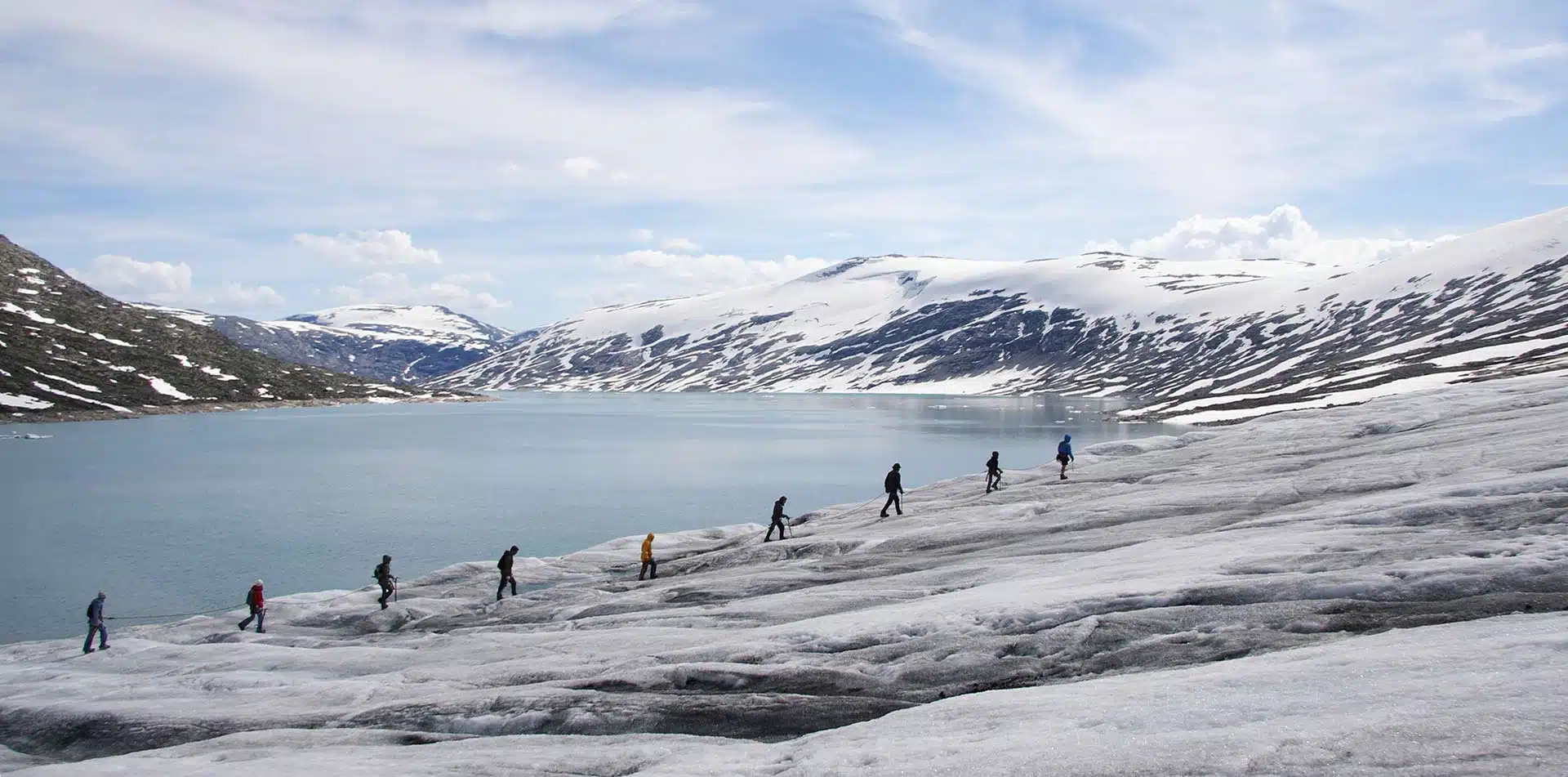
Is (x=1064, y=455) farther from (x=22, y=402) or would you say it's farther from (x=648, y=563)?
(x=22, y=402)

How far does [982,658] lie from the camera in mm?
21625

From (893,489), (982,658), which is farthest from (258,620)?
(982,658)

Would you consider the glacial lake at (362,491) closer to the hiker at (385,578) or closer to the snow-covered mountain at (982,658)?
the hiker at (385,578)

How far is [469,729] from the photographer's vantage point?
21188mm

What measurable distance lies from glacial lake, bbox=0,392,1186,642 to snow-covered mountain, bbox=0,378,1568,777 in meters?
9.89

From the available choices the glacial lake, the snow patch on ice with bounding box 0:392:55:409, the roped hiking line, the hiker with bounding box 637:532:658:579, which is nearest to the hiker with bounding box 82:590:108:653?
the roped hiking line

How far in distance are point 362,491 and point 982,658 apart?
69.7m

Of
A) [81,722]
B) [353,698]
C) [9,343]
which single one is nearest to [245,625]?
[81,722]

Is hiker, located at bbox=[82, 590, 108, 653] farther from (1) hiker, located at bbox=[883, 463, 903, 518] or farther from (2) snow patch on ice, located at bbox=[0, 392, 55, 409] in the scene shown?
(2) snow patch on ice, located at bbox=[0, 392, 55, 409]

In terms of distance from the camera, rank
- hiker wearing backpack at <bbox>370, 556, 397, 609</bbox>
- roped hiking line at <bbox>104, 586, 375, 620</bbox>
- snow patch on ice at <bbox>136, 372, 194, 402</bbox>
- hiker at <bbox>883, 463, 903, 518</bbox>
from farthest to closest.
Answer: snow patch on ice at <bbox>136, 372, 194, 402</bbox>
hiker at <bbox>883, 463, 903, 518</bbox>
roped hiking line at <bbox>104, 586, 375, 620</bbox>
hiker wearing backpack at <bbox>370, 556, 397, 609</bbox>

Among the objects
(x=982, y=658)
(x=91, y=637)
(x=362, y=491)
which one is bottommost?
(x=91, y=637)

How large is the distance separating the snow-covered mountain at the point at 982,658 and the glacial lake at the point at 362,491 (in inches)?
389

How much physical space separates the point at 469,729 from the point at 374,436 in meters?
132

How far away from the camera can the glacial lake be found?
4812cm
